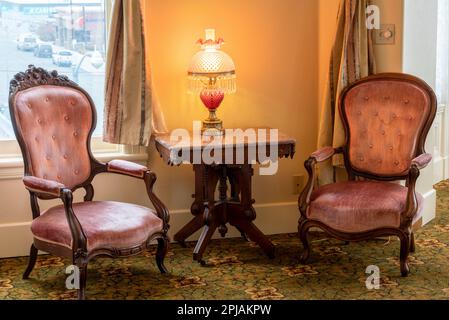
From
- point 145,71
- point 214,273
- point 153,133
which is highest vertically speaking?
point 145,71

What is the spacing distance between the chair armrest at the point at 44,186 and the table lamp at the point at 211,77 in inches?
41.2

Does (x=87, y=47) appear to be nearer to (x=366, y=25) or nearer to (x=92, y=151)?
(x=92, y=151)

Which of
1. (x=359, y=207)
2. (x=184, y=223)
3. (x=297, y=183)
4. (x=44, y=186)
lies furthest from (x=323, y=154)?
(x=44, y=186)

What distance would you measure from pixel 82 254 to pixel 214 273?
32.9 inches

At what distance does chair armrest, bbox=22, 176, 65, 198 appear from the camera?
11.3 ft

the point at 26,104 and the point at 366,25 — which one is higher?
the point at 366,25

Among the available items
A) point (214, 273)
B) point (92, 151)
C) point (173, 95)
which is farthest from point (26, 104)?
point (214, 273)

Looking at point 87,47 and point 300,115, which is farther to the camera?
point 300,115

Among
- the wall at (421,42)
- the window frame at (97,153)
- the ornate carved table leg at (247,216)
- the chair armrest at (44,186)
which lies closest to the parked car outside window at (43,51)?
the window frame at (97,153)

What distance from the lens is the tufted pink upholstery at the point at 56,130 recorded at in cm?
372

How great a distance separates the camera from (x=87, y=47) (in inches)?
169

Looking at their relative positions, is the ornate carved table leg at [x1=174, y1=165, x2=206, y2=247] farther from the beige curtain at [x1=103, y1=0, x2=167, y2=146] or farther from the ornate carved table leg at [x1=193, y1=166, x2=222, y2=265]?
the beige curtain at [x1=103, y1=0, x2=167, y2=146]

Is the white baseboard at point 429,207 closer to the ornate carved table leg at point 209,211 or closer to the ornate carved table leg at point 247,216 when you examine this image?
the ornate carved table leg at point 247,216

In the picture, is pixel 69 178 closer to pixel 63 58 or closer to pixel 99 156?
pixel 99 156
